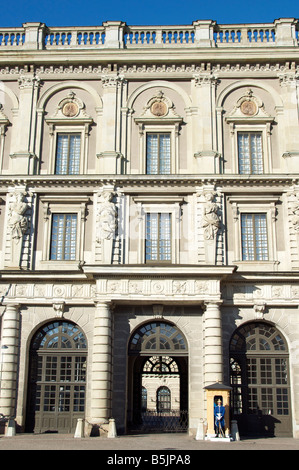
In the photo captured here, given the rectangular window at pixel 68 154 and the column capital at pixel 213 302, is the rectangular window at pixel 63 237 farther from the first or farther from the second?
the column capital at pixel 213 302

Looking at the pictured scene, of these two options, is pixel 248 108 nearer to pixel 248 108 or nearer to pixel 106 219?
pixel 248 108

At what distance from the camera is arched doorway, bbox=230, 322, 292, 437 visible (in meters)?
28.8

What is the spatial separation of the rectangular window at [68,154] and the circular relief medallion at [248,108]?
377 inches

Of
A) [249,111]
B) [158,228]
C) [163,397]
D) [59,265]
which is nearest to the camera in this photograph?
[59,265]

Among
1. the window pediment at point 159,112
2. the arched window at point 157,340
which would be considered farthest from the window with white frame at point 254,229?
the window pediment at point 159,112

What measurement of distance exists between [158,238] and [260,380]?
9.05m

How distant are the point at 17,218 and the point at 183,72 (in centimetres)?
1281

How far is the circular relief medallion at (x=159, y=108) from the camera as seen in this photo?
110ft

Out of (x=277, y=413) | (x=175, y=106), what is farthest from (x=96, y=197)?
(x=277, y=413)

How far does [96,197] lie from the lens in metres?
31.6

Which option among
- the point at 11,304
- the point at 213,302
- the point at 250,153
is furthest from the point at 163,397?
the point at 250,153

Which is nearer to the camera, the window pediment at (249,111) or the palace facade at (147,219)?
the palace facade at (147,219)

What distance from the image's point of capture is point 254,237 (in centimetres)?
3116

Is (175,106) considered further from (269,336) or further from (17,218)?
(269,336)
